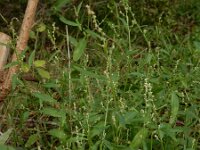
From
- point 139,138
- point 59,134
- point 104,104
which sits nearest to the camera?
point 139,138

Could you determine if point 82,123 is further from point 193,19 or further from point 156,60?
point 193,19

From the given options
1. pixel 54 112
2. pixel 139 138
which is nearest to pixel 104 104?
pixel 54 112

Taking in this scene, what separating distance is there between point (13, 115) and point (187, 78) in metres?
0.93

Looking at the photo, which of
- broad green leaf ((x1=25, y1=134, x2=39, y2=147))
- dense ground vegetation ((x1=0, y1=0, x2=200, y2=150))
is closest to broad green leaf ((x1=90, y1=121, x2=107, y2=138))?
dense ground vegetation ((x1=0, y1=0, x2=200, y2=150))

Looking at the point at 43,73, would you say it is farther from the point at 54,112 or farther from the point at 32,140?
the point at 54,112

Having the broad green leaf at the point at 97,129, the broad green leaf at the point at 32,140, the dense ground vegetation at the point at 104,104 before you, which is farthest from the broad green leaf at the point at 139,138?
the broad green leaf at the point at 32,140

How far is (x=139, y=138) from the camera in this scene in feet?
6.72

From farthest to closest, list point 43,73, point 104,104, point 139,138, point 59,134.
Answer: point 43,73
point 104,104
point 59,134
point 139,138

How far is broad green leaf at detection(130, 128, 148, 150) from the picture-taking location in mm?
2039

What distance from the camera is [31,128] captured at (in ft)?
8.87

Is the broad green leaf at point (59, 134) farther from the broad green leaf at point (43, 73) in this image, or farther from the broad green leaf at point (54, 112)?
the broad green leaf at point (43, 73)

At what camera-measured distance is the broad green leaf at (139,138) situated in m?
2.04

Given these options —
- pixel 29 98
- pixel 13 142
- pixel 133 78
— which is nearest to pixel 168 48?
pixel 133 78

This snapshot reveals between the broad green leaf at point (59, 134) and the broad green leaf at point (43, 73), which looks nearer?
the broad green leaf at point (59, 134)
